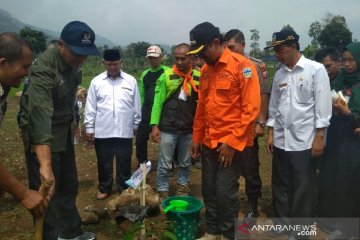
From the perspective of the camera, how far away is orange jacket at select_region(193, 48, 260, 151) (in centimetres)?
302

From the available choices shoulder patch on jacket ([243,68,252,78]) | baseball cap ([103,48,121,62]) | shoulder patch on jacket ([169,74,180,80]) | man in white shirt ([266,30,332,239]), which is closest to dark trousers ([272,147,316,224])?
man in white shirt ([266,30,332,239])

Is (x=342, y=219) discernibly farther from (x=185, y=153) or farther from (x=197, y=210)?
(x=185, y=153)

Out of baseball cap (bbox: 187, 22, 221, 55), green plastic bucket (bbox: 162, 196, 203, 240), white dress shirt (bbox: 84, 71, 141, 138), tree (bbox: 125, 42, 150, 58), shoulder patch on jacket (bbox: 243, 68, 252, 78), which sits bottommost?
green plastic bucket (bbox: 162, 196, 203, 240)

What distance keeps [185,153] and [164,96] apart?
2.76 feet

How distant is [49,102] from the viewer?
8.83 feet

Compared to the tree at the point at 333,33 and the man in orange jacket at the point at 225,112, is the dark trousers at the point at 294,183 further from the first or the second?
the tree at the point at 333,33

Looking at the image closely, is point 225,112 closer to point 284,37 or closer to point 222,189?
point 222,189

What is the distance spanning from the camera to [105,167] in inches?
183

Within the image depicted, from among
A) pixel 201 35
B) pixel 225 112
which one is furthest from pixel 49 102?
pixel 225 112

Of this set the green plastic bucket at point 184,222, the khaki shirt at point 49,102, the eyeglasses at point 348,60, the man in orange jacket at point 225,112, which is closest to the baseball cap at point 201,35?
the man in orange jacket at point 225,112

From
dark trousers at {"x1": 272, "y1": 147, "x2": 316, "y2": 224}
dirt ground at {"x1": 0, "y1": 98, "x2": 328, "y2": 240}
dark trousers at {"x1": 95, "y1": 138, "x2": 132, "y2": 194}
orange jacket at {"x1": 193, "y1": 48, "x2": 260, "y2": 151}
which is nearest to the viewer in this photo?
orange jacket at {"x1": 193, "y1": 48, "x2": 260, "y2": 151}

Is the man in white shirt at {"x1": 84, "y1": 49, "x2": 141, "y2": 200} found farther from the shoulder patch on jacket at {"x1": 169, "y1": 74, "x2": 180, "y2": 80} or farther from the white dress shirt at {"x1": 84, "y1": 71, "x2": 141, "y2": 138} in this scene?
the shoulder patch on jacket at {"x1": 169, "y1": 74, "x2": 180, "y2": 80}

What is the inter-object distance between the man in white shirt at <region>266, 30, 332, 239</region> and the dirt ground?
0.87 meters

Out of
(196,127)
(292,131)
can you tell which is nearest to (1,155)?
(196,127)
